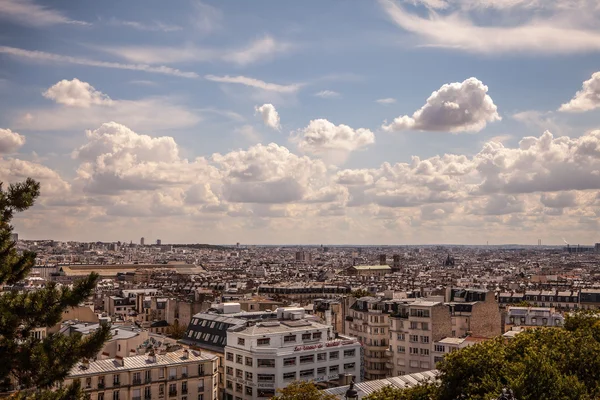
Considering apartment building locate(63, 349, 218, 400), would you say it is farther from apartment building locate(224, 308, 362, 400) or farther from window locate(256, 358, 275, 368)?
window locate(256, 358, 275, 368)

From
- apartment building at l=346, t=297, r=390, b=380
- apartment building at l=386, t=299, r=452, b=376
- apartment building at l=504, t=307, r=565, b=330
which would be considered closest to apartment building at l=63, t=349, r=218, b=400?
apartment building at l=386, t=299, r=452, b=376

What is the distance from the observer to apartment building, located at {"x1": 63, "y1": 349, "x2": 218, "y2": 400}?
49281 millimetres

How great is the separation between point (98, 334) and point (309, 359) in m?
38.1

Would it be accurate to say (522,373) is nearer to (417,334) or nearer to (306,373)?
(306,373)

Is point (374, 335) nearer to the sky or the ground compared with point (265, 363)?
nearer to the sky

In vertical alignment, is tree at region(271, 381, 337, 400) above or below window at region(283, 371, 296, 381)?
above

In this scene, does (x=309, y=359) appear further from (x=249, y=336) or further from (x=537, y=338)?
(x=537, y=338)

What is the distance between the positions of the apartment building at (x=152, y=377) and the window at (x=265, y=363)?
3957 millimetres

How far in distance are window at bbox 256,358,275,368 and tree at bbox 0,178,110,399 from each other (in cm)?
3406

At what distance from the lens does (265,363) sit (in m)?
58.6

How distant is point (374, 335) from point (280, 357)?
17038 mm

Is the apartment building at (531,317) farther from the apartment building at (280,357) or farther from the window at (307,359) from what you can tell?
the window at (307,359)

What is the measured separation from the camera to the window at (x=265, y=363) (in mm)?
58469

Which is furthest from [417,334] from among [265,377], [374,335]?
[265,377]
